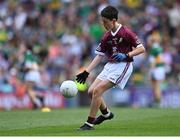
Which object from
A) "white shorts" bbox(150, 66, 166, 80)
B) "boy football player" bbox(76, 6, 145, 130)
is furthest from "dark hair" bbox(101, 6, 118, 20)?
"white shorts" bbox(150, 66, 166, 80)

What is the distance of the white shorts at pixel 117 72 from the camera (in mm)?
14086

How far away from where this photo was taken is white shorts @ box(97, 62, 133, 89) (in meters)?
14.1

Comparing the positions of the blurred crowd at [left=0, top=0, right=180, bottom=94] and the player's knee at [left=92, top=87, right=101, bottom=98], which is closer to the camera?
the player's knee at [left=92, top=87, right=101, bottom=98]

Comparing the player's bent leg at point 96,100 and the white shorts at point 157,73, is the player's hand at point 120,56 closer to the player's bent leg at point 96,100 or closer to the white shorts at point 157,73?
the player's bent leg at point 96,100

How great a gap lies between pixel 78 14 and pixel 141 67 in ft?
15.5

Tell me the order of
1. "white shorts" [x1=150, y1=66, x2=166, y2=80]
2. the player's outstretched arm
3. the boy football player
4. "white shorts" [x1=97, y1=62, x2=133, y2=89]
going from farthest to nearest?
"white shorts" [x1=150, y1=66, x2=166, y2=80]
the player's outstretched arm
"white shorts" [x1=97, y1=62, x2=133, y2=89]
the boy football player

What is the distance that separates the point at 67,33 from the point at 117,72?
58.2 feet

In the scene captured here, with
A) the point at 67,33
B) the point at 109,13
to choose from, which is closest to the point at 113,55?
the point at 109,13

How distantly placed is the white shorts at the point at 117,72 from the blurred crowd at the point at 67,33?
44.9ft

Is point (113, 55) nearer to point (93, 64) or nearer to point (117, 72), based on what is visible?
point (117, 72)

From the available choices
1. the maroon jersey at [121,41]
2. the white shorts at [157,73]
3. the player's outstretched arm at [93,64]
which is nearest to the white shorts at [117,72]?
the maroon jersey at [121,41]

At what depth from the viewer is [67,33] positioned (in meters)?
31.7

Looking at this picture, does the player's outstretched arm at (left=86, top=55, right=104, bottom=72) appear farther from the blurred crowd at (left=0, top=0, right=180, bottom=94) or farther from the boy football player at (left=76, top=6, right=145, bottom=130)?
the blurred crowd at (left=0, top=0, right=180, bottom=94)

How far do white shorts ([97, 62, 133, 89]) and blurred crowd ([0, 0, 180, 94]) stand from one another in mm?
13673
